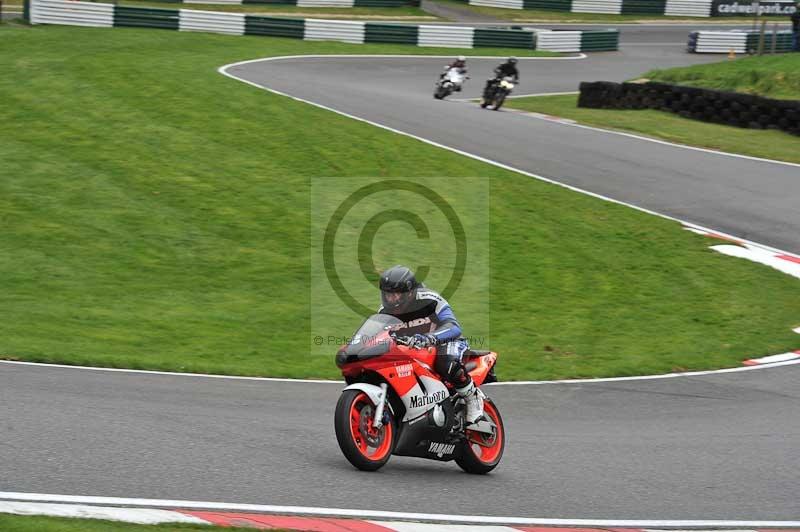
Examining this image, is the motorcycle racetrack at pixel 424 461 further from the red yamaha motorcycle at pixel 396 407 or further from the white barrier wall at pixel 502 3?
the white barrier wall at pixel 502 3

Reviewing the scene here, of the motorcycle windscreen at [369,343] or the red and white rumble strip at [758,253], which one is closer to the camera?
the motorcycle windscreen at [369,343]

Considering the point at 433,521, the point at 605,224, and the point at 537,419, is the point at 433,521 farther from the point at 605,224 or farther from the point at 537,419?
the point at 605,224

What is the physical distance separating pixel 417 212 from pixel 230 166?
12.6 feet

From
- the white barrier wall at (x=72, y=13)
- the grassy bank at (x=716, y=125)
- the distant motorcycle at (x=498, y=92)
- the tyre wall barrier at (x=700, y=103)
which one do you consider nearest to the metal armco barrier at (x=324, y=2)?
the white barrier wall at (x=72, y=13)

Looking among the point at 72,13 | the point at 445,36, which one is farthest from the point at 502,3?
the point at 72,13

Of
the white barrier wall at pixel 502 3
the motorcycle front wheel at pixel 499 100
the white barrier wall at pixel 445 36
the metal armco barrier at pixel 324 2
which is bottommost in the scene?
the motorcycle front wheel at pixel 499 100

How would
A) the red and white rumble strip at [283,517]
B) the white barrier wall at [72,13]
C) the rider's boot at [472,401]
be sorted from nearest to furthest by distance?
the red and white rumble strip at [283,517], the rider's boot at [472,401], the white barrier wall at [72,13]

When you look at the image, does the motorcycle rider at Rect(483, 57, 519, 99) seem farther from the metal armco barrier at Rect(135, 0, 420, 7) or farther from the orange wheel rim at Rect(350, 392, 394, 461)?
the metal armco barrier at Rect(135, 0, 420, 7)

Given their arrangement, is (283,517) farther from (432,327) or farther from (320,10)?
(320,10)

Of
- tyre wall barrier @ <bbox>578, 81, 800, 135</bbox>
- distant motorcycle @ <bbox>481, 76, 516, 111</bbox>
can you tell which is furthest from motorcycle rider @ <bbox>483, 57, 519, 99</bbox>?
tyre wall barrier @ <bbox>578, 81, 800, 135</bbox>

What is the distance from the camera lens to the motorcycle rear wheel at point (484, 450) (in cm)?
838

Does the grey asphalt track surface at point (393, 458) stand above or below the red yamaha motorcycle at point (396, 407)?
below

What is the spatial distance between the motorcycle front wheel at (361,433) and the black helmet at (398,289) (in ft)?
2.48

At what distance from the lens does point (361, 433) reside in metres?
Answer: 7.64
